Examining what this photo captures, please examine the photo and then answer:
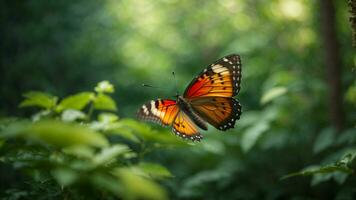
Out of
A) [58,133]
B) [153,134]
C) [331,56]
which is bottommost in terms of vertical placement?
[58,133]

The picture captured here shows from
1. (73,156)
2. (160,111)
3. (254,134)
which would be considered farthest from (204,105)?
(73,156)

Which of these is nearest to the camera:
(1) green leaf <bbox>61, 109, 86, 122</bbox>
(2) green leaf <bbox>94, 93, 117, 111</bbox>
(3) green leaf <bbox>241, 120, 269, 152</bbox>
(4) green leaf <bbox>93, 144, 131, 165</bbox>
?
(4) green leaf <bbox>93, 144, 131, 165</bbox>

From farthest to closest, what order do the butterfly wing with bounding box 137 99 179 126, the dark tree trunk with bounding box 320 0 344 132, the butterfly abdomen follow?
1. the dark tree trunk with bounding box 320 0 344 132
2. the butterfly abdomen
3. the butterfly wing with bounding box 137 99 179 126

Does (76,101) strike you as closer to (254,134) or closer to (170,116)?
(170,116)

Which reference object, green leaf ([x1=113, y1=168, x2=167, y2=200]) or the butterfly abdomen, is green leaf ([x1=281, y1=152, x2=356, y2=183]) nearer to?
green leaf ([x1=113, y1=168, x2=167, y2=200])

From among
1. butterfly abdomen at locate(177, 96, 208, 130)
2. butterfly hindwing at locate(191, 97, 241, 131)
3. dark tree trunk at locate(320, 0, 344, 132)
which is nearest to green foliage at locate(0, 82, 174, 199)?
butterfly abdomen at locate(177, 96, 208, 130)
